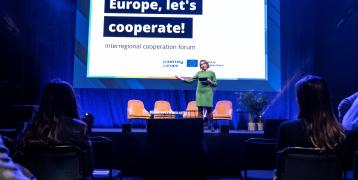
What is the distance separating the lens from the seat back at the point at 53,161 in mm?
2135

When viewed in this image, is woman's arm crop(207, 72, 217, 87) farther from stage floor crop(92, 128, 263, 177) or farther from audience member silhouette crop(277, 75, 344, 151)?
audience member silhouette crop(277, 75, 344, 151)

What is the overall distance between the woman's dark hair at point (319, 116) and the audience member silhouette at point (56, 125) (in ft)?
4.21

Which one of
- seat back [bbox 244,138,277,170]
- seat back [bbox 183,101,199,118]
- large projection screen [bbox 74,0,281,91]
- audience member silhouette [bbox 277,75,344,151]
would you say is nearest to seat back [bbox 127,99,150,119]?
large projection screen [bbox 74,0,281,91]

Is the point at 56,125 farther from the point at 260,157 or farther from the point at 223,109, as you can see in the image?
the point at 223,109

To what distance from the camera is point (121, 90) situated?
25.6ft

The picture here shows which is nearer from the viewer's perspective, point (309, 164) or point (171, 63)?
point (309, 164)

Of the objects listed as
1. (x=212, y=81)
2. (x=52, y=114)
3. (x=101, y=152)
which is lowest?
(x=101, y=152)

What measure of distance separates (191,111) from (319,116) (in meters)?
5.06

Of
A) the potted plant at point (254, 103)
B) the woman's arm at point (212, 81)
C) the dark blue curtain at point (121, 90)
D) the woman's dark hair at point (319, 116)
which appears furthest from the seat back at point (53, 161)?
the potted plant at point (254, 103)

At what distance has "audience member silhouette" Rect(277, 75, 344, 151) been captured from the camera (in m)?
2.23

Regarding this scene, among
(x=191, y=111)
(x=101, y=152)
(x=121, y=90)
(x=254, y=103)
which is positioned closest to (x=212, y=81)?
(x=191, y=111)

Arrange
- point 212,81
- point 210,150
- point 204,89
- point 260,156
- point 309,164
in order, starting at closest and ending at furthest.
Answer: point 309,164
point 210,150
point 260,156
point 212,81
point 204,89

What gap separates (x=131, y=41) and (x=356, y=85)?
4.05 meters

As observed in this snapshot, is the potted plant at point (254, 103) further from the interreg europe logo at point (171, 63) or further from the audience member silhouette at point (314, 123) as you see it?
the audience member silhouette at point (314, 123)
